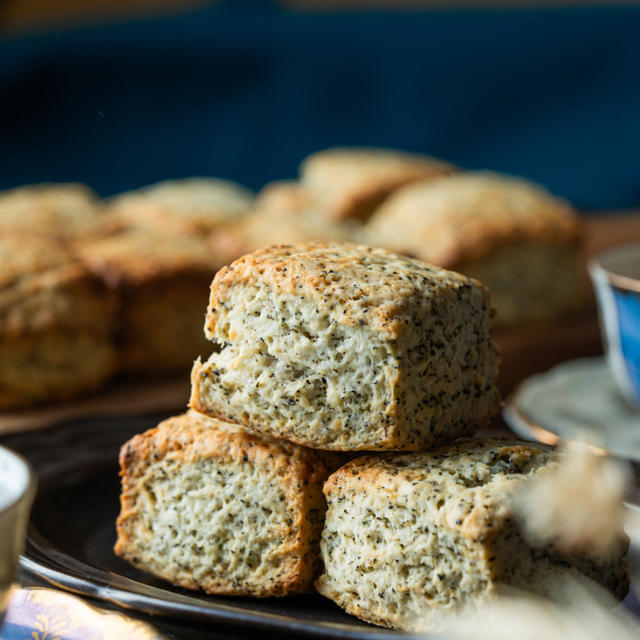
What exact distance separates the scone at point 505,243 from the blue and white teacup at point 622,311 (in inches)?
20.2

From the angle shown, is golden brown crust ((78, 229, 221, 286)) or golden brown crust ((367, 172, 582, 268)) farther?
golden brown crust ((367, 172, 582, 268))

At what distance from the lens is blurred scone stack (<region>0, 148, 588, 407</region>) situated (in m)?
2.07

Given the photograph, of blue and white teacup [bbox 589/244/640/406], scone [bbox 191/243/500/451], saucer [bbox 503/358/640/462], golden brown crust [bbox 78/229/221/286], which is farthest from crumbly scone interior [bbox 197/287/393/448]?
golden brown crust [bbox 78/229/221/286]

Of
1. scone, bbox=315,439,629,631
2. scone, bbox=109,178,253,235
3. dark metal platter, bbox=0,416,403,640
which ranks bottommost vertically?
dark metal platter, bbox=0,416,403,640

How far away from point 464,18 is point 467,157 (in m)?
0.67

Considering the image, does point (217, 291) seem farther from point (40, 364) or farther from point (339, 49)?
point (339, 49)

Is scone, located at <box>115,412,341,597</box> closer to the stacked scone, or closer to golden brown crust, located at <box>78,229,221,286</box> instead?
the stacked scone

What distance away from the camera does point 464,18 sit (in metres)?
4.23

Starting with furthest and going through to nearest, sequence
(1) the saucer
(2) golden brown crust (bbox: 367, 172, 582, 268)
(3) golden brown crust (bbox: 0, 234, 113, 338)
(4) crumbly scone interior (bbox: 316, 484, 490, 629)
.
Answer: (2) golden brown crust (bbox: 367, 172, 582, 268)
(3) golden brown crust (bbox: 0, 234, 113, 338)
(1) the saucer
(4) crumbly scone interior (bbox: 316, 484, 490, 629)

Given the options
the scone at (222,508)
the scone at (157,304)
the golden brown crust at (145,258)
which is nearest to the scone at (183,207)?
the golden brown crust at (145,258)

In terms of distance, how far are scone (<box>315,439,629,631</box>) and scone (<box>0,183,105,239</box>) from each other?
4.92 feet

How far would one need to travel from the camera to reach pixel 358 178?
2854 millimetres

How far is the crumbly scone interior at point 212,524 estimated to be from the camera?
1.07 metres

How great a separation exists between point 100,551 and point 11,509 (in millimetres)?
399
